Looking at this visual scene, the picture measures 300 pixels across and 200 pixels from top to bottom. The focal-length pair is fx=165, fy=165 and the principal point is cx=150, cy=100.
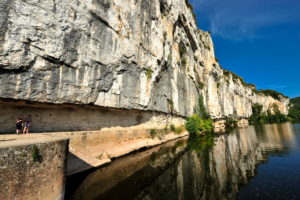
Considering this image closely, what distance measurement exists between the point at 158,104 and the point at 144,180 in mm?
12130

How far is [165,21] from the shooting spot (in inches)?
927

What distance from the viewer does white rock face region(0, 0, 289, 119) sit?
831cm

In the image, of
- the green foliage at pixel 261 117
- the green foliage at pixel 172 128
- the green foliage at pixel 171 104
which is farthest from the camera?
the green foliage at pixel 261 117

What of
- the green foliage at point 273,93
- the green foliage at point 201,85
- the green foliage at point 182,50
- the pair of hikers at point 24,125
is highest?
the green foliage at point 273,93

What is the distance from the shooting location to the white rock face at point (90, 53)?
27.3 feet

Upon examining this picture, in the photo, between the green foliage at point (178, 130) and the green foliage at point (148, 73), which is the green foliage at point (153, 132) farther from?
the green foliage at point (178, 130)

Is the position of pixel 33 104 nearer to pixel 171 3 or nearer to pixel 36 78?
pixel 36 78

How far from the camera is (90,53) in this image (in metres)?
11.5

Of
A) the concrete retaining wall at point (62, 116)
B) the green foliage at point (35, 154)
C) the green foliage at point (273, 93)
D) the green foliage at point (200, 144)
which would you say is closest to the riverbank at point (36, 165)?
the green foliage at point (35, 154)

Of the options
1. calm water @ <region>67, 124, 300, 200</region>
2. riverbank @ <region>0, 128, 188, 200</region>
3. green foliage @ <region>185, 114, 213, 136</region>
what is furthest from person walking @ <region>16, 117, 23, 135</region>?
green foliage @ <region>185, 114, 213, 136</region>

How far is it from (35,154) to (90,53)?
7.96 m

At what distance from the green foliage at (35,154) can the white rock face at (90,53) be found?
4380 millimetres

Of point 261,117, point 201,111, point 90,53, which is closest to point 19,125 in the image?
point 90,53

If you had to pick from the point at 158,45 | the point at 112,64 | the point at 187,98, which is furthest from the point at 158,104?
the point at 187,98
